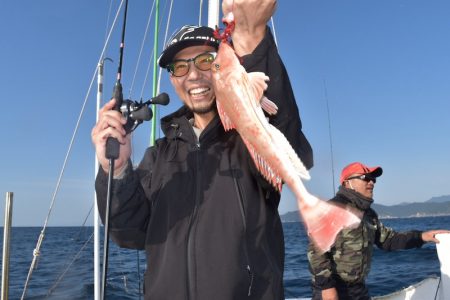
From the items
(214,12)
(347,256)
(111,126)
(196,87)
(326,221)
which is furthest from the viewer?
(347,256)

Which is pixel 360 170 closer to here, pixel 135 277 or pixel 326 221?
pixel 326 221

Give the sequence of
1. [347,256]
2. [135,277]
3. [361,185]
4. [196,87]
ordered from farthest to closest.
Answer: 1. [135,277]
2. [361,185]
3. [347,256]
4. [196,87]

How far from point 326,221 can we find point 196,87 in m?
1.14

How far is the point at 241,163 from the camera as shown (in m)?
2.39

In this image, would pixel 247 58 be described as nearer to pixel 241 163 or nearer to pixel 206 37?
pixel 206 37

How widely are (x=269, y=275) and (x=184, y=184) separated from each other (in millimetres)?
696

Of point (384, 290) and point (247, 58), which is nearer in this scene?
point (247, 58)

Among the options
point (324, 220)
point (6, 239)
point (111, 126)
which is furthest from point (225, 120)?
point (6, 239)

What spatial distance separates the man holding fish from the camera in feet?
6.94

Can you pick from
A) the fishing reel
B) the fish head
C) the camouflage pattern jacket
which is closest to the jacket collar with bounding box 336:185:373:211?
the camouflage pattern jacket

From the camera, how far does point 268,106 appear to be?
217 centimetres

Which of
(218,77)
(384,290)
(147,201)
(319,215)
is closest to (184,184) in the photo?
(147,201)

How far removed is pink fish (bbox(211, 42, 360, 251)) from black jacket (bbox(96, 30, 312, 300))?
102mm

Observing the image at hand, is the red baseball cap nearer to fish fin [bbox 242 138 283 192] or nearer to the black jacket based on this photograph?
the black jacket
